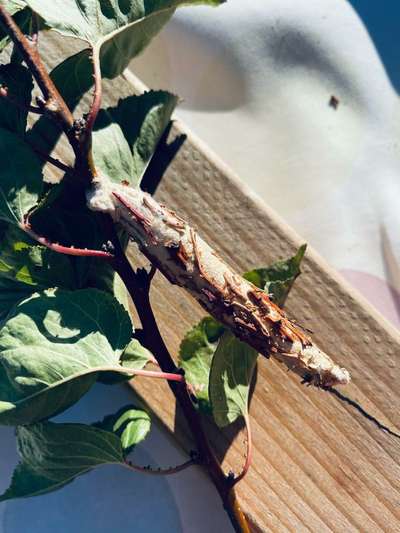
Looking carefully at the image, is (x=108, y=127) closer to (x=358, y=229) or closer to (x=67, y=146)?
(x=67, y=146)

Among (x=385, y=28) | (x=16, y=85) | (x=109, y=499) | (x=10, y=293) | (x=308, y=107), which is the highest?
(x=385, y=28)

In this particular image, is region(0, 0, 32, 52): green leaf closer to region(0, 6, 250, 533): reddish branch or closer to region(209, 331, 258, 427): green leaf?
region(0, 6, 250, 533): reddish branch

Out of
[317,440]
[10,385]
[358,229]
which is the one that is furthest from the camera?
[358,229]

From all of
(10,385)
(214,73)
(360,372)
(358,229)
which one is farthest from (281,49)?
(10,385)

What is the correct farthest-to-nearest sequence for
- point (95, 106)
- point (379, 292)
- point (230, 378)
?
point (379, 292) < point (230, 378) < point (95, 106)

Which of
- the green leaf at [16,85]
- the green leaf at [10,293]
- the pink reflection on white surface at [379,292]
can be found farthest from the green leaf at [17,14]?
the pink reflection on white surface at [379,292]

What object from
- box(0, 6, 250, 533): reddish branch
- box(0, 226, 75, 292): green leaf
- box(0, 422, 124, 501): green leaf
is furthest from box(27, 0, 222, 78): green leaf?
box(0, 422, 124, 501): green leaf

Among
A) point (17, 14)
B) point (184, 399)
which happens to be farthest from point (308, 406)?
point (17, 14)

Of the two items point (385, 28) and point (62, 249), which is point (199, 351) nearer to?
point (62, 249)
